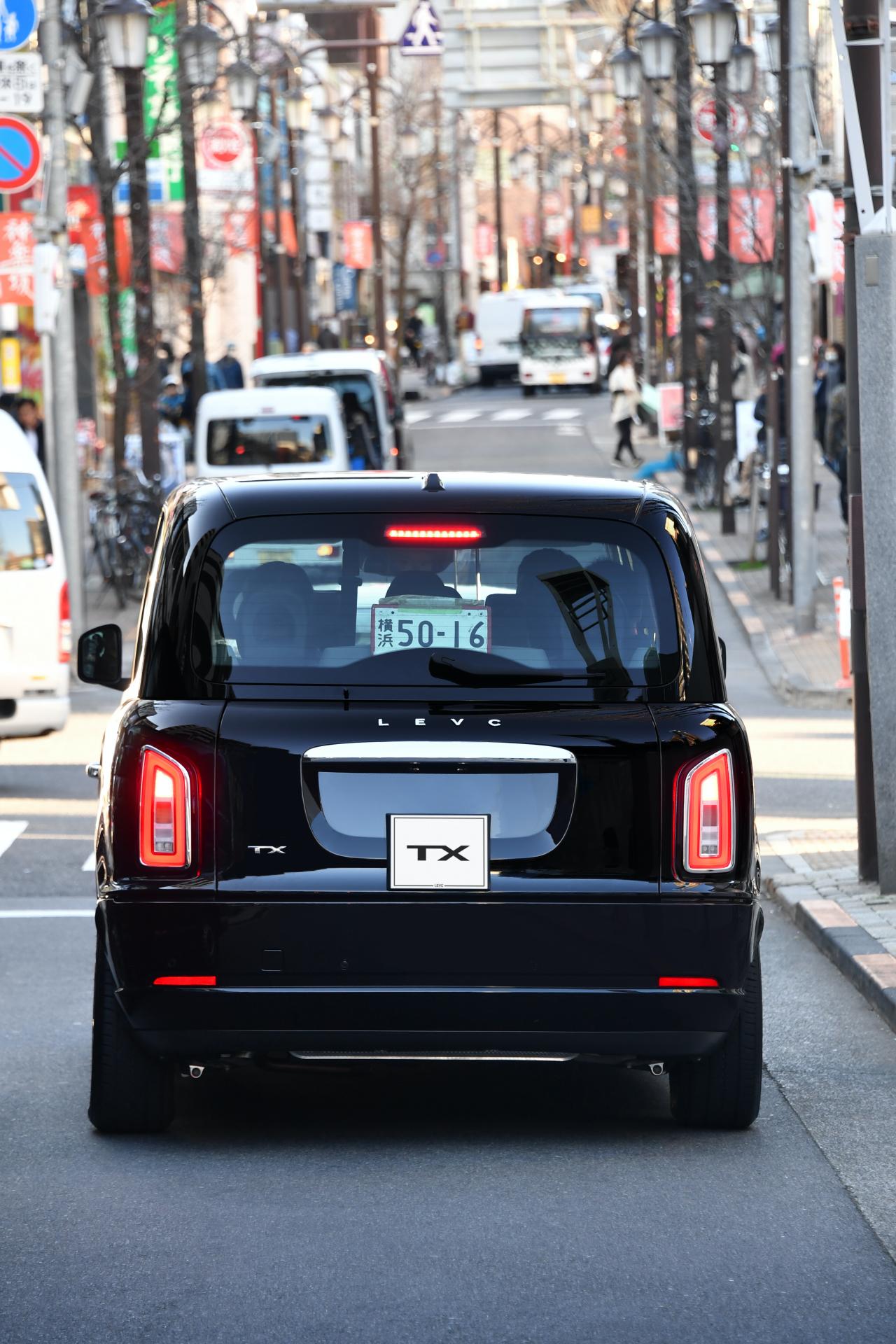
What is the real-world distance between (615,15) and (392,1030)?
48241 mm

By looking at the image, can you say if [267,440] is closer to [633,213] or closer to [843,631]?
[843,631]

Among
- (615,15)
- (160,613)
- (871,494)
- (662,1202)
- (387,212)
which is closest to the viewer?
(662,1202)

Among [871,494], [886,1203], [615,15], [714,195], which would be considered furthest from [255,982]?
[615,15]

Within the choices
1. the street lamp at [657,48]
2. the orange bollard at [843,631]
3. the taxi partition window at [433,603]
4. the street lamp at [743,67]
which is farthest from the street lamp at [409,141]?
the taxi partition window at [433,603]

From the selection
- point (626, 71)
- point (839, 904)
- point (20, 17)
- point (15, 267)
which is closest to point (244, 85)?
point (626, 71)

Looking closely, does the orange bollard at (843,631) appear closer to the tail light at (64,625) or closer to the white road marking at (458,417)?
the tail light at (64,625)

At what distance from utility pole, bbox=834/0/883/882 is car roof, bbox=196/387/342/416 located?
1685 cm

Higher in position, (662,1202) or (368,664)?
(368,664)

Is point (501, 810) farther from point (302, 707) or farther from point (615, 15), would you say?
point (615, 15)

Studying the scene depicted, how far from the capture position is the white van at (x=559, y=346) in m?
68.5

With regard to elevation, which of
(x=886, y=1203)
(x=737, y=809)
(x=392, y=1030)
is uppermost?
(x=737, y=809)

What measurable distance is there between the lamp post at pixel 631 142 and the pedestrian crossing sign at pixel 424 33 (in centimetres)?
332

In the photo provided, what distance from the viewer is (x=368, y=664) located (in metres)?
5.93

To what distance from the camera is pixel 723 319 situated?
2944 cm
